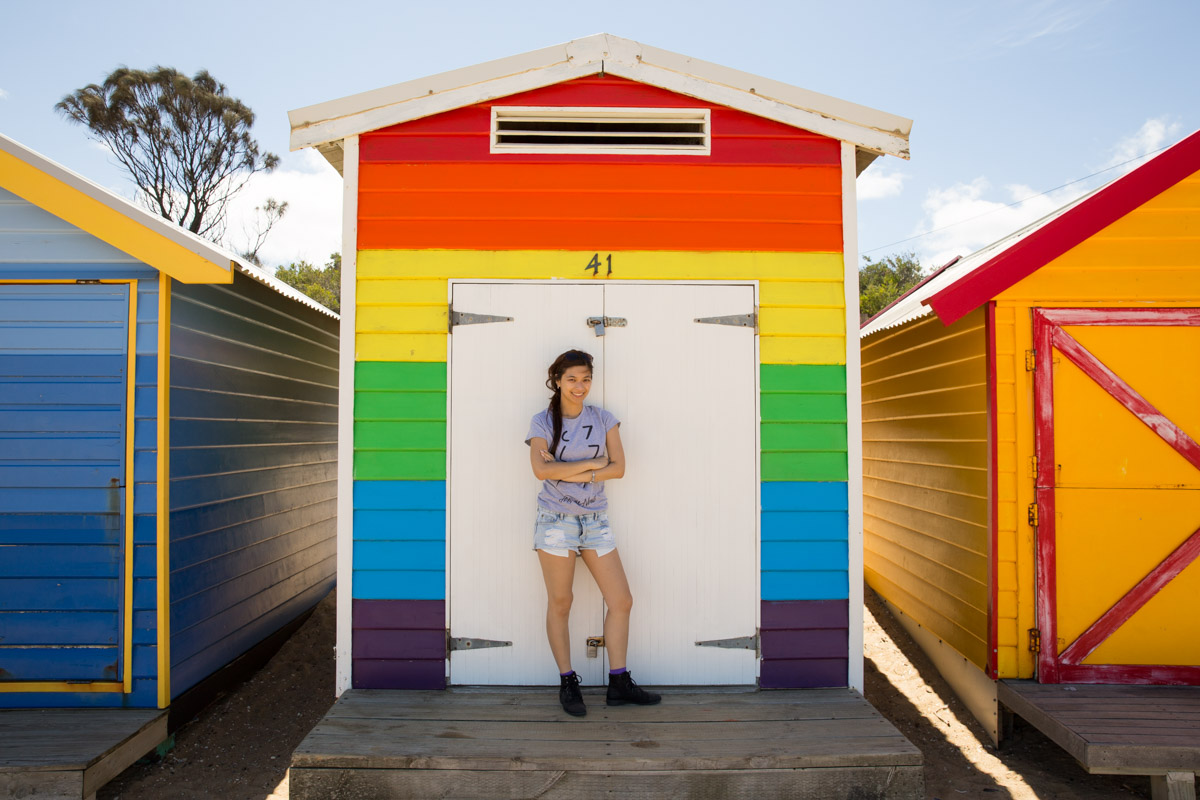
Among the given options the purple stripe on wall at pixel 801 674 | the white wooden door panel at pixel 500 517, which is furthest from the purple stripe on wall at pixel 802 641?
the white wooden door panel at pixel 500 517

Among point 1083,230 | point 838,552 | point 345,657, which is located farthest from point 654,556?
point 1083,230

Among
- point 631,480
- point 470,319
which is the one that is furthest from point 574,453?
point 470,319

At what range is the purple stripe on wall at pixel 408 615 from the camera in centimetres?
389

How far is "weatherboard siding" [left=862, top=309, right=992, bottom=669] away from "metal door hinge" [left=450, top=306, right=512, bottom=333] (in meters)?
2.78

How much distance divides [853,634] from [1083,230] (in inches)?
99.8

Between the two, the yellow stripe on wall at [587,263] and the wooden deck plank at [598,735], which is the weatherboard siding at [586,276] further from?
the wooden deck plank at [598,735]

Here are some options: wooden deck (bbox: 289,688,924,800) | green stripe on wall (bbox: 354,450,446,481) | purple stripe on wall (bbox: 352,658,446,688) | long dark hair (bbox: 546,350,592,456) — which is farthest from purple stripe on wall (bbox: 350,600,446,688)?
long dark hair (bbox: 546,350,592,456)

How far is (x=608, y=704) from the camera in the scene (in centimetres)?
364

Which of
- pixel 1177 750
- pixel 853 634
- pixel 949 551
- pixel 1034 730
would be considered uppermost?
pixel 949 551

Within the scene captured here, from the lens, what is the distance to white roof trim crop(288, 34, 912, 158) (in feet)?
13.0

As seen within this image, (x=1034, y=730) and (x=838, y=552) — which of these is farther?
(x=1034, y=730)

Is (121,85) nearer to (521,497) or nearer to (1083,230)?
(521,497)

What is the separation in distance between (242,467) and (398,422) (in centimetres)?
168

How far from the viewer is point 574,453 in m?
3.58
